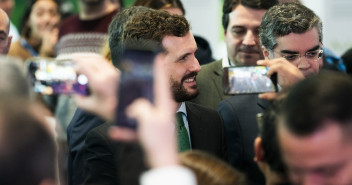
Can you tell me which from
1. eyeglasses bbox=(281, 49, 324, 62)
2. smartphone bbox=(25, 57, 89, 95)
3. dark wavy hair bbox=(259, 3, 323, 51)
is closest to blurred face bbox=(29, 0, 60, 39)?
dark wavy hair bbox=(259, 3, 323, 51)

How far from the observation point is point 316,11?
703cm

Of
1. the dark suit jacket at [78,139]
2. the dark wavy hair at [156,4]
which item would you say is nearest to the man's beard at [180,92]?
the dark suit jacket at [78,139]

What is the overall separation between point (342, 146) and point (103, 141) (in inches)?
53.4

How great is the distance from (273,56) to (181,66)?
1.82 feet

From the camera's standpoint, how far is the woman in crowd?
18.0 ft

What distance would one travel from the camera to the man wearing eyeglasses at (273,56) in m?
3.40

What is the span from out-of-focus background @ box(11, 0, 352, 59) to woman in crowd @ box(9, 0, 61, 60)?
647 mm

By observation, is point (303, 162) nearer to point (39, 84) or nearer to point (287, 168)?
point (287, 168)

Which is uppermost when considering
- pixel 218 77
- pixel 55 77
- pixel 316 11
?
pixel 55 77

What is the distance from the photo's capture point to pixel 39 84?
2541mm

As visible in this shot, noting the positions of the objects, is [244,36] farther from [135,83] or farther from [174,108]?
[135,83]

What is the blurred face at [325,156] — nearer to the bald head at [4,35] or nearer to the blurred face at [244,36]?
the bald head at [4,35]

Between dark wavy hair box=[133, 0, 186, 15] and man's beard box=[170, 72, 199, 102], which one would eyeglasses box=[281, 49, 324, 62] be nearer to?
man's beard box=[170, 72, 199, 102]

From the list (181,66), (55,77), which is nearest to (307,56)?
(181,66)
